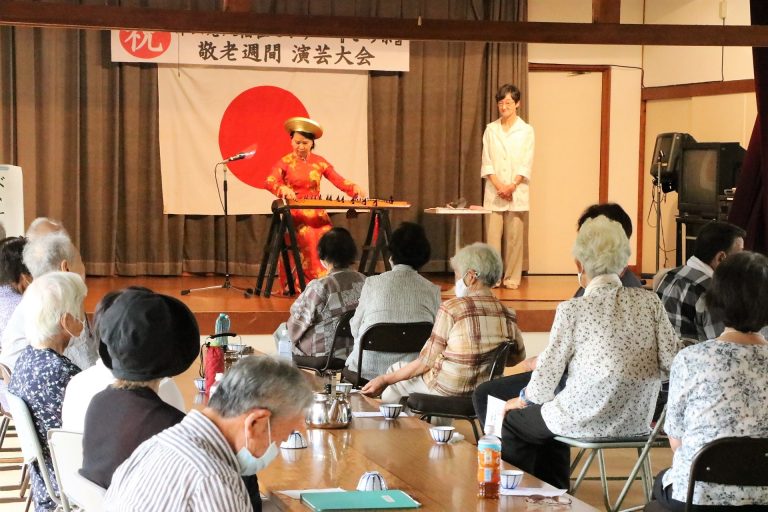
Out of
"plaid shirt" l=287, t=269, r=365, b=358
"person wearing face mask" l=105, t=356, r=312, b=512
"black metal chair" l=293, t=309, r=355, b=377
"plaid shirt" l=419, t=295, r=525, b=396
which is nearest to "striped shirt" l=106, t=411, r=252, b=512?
"person wearing face mask" l=105, t=356, r=312, b=512

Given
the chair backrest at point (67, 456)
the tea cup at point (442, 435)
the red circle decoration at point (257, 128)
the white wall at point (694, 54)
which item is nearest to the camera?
the chair backrest at point (67, 456)

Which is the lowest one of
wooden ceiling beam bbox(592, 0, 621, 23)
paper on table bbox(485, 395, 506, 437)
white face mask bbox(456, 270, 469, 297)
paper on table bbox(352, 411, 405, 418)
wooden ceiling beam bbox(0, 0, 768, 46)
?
paper on table bbox(485, 395, 506, 437)

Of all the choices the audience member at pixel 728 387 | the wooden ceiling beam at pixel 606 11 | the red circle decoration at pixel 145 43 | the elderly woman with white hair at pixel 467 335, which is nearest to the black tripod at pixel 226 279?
the red circle decoration at pixel 145 43

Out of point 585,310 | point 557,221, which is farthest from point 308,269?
point 585,310

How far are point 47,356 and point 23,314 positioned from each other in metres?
0.79

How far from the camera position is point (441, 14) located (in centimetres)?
1057

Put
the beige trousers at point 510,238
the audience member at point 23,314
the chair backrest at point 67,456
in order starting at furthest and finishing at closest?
1. the beige trousers at point 510,238
2. the audience member at point 23,314
3. the chair backrest at point 67,456

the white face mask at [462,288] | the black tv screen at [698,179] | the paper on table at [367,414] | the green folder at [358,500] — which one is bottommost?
the paper on table at [367,414]

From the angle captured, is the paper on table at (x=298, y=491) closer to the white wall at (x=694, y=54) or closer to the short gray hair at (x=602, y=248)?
the short gray hair at (x=602, y=248)

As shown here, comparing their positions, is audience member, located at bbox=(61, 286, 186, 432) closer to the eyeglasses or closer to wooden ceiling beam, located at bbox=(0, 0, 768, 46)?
the eyeglasses

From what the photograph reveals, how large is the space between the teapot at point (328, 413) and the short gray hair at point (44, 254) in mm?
1910

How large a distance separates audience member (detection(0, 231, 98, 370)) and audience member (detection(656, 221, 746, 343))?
238cm

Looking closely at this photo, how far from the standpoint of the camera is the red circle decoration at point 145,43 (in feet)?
32.2

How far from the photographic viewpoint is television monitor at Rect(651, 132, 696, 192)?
9875 mm
